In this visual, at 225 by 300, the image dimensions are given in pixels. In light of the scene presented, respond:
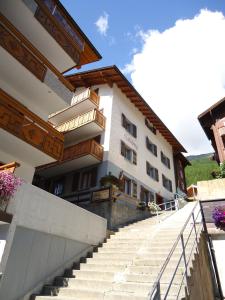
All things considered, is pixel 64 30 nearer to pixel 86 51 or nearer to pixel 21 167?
pixel 86 51

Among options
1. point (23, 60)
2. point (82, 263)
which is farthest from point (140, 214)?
point (23, 60)

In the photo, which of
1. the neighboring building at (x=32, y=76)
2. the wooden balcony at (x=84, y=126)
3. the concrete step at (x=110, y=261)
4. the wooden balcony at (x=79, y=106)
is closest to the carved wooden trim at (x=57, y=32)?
the neighboring building at (x=32, y=76)

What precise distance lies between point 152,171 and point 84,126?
9.11 metres

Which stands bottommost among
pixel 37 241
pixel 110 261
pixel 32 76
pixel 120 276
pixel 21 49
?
Result: pixel 120 276

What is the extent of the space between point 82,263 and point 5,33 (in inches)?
379

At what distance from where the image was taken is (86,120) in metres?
18.8

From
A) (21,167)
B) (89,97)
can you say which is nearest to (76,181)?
(89,97)

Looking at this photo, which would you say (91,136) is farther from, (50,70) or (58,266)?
(58,266)

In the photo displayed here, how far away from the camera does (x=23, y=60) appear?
1098cm

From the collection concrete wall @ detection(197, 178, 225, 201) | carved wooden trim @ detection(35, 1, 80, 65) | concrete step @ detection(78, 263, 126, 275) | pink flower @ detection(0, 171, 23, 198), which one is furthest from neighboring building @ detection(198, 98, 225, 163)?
pink flower @ detection(0, 171, 23, 198)

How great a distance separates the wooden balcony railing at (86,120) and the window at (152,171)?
706cm

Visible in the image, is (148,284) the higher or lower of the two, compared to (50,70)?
lower

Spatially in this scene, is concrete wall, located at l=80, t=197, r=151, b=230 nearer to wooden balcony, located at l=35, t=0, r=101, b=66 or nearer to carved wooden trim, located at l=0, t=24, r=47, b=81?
carved wooden trim, located at l=0, t=24, r=47, b=81

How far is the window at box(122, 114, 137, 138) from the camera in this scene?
70.8ft
